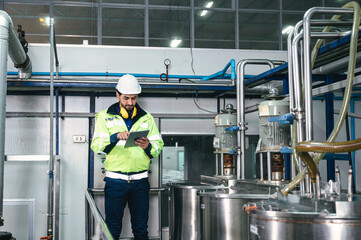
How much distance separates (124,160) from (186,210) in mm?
767

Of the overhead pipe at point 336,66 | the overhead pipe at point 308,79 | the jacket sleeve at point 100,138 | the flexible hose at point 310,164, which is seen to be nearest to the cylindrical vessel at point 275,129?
the overhead pipe at point 336,66

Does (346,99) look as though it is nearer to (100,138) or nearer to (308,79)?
(308,79)

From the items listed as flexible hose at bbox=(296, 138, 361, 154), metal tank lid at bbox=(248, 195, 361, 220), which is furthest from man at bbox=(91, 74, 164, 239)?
flexible hose at bbox=(296, 138, 361, 154)

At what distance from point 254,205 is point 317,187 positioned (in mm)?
307

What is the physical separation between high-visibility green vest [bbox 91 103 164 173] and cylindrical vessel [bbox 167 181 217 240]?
1.46 ft

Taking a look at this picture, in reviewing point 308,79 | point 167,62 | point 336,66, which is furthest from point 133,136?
point 167,62

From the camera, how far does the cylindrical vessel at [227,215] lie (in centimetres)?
284

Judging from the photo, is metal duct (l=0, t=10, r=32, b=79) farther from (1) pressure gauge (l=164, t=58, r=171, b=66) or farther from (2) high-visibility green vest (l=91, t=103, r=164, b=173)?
(1) pressure gauge (l=164, t=58, r=171, b=66)

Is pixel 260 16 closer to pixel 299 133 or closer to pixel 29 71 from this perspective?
pixel 29 71

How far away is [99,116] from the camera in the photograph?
3676 mm

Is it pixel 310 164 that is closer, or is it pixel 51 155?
pixel 310 164

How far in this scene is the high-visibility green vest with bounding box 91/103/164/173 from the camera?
357 cm

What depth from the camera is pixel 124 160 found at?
3580 mm

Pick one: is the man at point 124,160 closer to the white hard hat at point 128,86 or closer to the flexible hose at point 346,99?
the white hard hat at point 128,86
